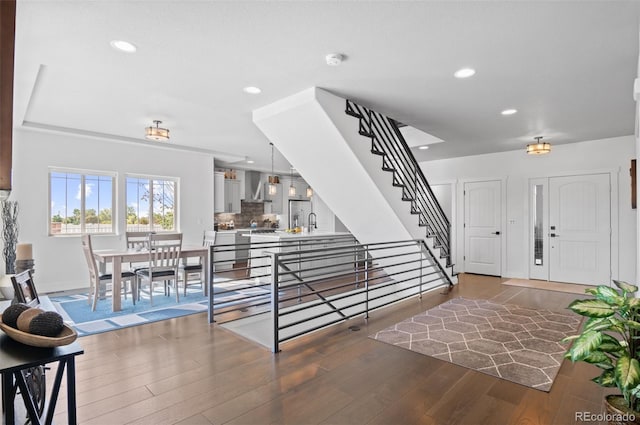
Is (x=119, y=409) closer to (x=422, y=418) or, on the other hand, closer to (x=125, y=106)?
(x=422, y=418)

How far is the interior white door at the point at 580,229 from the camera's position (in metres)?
5.93

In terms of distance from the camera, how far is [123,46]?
2688 millimetres

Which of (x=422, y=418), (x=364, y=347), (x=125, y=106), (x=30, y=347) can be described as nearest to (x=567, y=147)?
(x=364, y=347)

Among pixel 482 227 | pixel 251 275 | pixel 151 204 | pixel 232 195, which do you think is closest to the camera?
pixel 251 275

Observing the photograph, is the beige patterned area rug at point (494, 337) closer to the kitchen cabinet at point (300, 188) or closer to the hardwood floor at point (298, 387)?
the hardwood floor at point (298, 387)

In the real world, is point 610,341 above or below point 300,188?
below

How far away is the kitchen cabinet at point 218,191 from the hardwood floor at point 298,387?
4931mm

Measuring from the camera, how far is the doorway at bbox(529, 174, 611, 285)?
19.5 feet

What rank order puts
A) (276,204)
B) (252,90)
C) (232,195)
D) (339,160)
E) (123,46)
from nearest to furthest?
(123,46) < (252,90) < (339,160) < (232,195) < (276,204)

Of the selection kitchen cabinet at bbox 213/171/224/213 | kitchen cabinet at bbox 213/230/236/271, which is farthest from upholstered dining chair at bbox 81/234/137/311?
kitchen cabinet at bbox 213/171/224/213

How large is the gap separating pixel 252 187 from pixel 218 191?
4.72ft

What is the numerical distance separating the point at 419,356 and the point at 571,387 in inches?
42.8

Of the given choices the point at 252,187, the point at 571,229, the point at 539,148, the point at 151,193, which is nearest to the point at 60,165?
the point at 151,193

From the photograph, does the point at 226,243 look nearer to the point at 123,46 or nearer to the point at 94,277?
the point at 94,277
